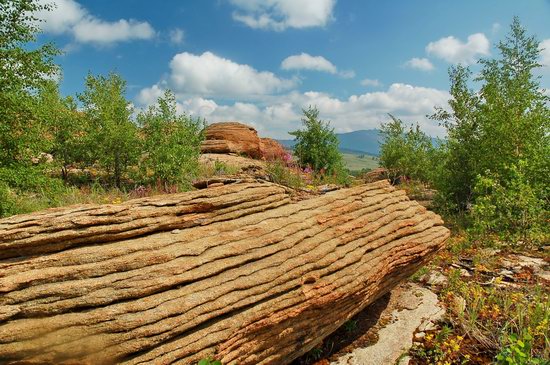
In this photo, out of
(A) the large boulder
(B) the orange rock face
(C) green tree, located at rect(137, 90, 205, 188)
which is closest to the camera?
(C) green tree, located at rect(137, 90, 205, 188)

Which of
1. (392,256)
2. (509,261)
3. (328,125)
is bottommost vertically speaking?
(509,261)

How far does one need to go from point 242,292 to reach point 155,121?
15.2 m

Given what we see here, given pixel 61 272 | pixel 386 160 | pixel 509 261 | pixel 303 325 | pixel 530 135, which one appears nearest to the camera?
pixel 61 272

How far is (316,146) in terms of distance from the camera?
82.7ft

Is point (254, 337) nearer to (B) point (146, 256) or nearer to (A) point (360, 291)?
(B) point (146, 256)

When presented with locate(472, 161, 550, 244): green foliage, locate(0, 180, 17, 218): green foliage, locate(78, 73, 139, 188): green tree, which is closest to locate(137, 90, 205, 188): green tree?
locate(78, 73, 139, 188): green tree

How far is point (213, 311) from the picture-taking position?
3.53 meters

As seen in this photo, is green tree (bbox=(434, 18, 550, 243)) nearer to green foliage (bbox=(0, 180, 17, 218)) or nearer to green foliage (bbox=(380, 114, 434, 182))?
green foliage (bbox=(380, 114, 434, 182))

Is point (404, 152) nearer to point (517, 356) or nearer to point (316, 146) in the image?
point (316, 146)

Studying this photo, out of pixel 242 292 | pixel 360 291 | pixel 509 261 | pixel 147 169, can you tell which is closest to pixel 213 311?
pixel 242 292

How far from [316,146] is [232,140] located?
7.09 m

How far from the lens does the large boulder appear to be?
2759 centimetres

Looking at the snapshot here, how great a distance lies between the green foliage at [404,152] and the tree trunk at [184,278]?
724 inches

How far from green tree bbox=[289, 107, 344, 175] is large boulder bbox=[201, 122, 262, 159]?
450 centimetres
